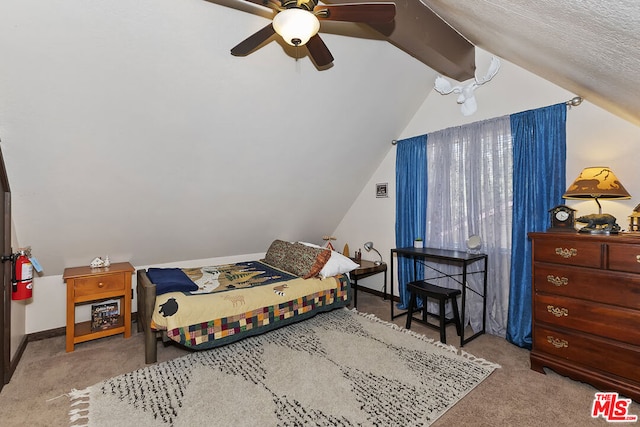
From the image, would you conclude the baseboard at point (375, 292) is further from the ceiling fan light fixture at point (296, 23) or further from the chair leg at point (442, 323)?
the ceiling fan light fixture at point (296, 23)

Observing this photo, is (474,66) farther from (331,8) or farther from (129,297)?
(129,297)

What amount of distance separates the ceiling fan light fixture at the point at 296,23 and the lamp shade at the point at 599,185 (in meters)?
2.20

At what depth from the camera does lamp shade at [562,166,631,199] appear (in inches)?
84.9

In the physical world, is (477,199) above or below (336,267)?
above

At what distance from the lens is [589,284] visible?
6.99 ft

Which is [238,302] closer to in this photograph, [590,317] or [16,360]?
[16,360]

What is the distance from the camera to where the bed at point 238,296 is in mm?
2521

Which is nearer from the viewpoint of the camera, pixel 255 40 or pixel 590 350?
pixel 255 40

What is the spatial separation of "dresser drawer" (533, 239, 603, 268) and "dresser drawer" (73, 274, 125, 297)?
12.4ft

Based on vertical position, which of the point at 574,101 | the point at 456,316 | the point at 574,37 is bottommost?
the point at 456,316

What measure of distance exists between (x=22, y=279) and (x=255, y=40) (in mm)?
2582

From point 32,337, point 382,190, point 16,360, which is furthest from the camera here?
point 382,190

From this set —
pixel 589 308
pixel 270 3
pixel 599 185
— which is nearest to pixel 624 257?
pixel 589 308

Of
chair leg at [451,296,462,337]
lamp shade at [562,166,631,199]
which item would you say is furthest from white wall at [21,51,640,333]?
chair leg at [451,296,462,337]
